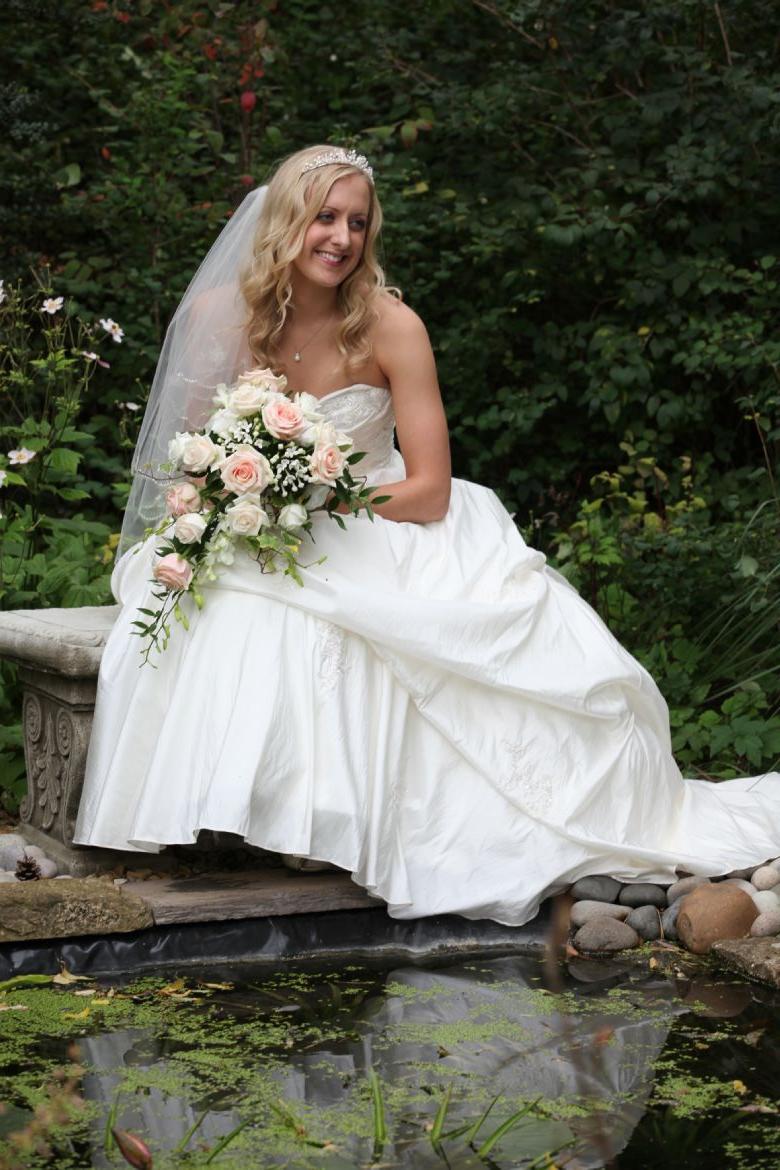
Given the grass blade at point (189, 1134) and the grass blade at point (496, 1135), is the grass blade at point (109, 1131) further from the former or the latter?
the grass blade at point (496, 1135)

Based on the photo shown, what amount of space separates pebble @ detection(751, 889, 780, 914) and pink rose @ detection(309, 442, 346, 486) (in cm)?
147

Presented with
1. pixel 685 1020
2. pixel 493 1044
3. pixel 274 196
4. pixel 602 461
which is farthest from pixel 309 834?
pixel 602 461

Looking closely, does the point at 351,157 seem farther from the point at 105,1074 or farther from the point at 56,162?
the point at 56,162

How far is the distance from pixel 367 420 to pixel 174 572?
0.85m

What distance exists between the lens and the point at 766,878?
398cm

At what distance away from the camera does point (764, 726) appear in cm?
478

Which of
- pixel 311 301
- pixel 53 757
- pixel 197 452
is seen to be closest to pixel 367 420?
pixel 311 301

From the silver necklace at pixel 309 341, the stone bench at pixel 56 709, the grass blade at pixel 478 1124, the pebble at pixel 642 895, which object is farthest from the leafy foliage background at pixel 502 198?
the grass blade at pixel 478 1124

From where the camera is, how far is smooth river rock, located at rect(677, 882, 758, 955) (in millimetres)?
3686

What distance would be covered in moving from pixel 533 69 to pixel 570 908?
499 cm

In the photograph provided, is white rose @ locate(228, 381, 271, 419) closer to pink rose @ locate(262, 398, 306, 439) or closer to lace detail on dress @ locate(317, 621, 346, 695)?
pink rose @ locate(262, 398, 306, 439)

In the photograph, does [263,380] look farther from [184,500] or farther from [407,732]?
[407,732]

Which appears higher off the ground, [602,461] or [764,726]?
[602,461]

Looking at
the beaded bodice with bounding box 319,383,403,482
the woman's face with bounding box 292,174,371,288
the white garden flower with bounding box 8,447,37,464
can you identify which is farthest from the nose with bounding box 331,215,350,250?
the white garden flower with bounding box 8,447,37,464
